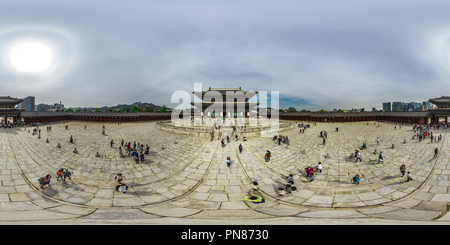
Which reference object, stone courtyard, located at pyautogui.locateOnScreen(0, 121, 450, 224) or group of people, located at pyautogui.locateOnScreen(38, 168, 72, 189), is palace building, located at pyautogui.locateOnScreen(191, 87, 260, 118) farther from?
group of people, located at pyautogui.locateOnScreen(38, 168, 72, 189)

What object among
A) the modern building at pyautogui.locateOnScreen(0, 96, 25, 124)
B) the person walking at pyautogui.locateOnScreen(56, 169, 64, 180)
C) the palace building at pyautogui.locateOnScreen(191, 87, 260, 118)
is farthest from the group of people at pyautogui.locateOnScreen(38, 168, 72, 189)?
the modern building at pyautogui.locateOnScreen(0, 96, 25, 124)

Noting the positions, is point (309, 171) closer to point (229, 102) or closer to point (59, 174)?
point (59, 174)

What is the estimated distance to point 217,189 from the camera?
8.24 meters

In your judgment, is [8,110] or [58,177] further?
[8,110]

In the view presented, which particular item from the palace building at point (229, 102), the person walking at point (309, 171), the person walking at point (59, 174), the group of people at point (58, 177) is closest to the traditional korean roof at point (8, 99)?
the palace building at point (229, 102)

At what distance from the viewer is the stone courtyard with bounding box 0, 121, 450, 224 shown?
5.76m

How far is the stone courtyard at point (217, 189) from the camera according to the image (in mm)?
5758

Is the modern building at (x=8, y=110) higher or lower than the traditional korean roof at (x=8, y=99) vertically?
lower

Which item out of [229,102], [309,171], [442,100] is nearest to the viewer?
[309,171]

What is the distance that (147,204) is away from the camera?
6824mm

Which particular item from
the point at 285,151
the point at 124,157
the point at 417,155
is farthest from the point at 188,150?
the point at 417,155

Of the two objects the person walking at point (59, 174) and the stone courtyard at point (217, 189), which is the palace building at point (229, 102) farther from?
the person walking at point (59, 174)

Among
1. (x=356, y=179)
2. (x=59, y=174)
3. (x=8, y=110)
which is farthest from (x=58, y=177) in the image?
(x=8, y=110)

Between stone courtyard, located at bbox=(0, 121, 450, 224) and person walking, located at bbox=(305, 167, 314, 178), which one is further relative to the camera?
person walking, located at bbox=(305, 167, 314, 178)
